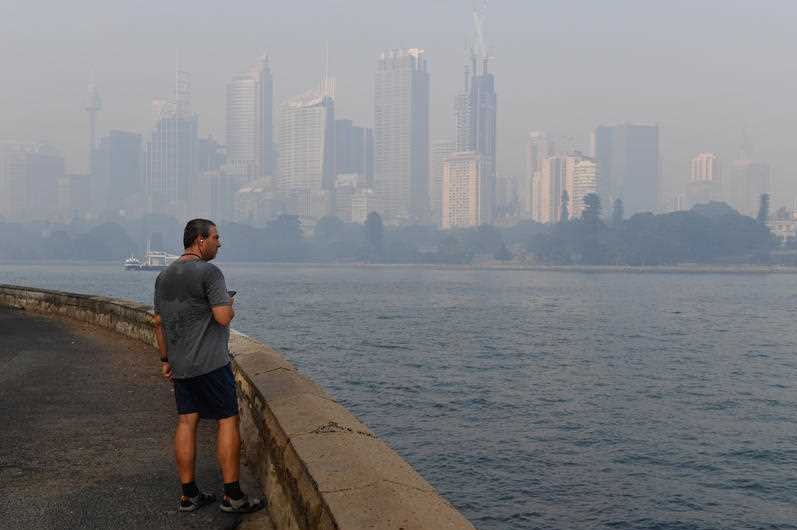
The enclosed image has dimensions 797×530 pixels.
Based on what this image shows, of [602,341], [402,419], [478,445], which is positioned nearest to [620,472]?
[478,445]

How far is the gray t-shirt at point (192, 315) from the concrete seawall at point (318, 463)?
626 millimetres

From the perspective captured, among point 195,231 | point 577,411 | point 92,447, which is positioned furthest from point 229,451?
point 577,411

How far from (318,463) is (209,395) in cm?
121

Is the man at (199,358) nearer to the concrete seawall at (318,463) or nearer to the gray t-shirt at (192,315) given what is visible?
the gray t-shirt at (192,315)

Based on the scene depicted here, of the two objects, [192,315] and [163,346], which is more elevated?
[192,315]

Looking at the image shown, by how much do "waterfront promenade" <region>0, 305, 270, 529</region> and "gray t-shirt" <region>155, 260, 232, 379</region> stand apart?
917 mm

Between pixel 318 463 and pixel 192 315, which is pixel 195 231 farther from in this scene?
pixel 318 463

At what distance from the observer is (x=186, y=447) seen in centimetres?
493

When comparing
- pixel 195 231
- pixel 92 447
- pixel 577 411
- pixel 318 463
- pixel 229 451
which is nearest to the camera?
pixel 318 463

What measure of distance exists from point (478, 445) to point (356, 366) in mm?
17100

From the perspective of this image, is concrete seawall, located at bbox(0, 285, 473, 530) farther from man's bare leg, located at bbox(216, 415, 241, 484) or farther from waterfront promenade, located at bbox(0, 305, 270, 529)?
waterfront promenade, located at bbox(0, 305, 270, 529)

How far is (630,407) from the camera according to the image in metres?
27.9

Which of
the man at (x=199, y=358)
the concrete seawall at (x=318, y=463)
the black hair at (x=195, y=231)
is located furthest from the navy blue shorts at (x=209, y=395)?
the black hair at (x=195, y=231)

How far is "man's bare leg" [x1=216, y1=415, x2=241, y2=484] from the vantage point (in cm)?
482
